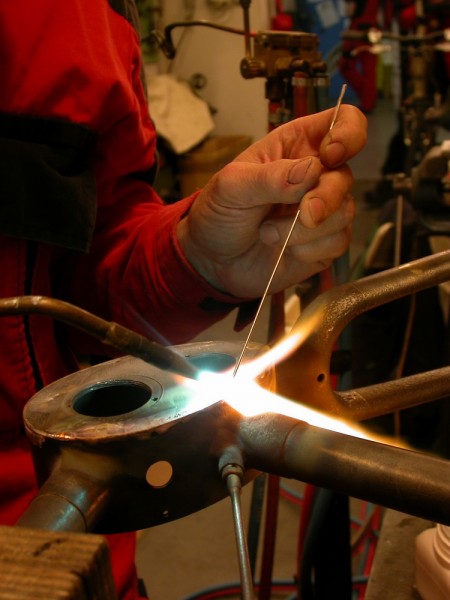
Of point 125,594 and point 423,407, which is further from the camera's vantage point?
point 423,407

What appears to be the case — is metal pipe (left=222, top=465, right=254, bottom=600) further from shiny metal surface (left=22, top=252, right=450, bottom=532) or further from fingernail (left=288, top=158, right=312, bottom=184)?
fingernail (left=288, top=158, right=312, bottom=184)

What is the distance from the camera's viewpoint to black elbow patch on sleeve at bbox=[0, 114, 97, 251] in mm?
494

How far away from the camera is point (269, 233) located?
21.1 inches

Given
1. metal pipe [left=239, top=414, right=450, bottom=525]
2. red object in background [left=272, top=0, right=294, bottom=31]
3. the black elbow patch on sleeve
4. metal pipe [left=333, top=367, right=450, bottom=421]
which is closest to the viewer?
metal pipe [left=239, top=414, right=450, bottom=525]

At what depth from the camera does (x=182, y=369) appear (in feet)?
0.95

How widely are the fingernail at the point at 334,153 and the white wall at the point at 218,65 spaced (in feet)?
3.55

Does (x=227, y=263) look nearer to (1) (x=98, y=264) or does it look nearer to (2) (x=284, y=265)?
(2) (x=284, y=265)

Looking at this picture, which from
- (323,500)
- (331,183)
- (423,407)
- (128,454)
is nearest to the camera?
(128,454)

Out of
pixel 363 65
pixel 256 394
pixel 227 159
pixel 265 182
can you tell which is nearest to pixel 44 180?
pixel 265 182

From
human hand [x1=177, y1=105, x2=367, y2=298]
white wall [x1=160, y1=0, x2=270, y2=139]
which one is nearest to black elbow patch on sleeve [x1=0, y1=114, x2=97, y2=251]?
human hand [x1=177, y1=105, x2=367, y2=298]

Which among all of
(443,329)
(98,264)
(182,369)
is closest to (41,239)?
(98,264)

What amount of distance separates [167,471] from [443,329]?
1.05 m

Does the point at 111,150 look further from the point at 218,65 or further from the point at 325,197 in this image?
the point at 218,65

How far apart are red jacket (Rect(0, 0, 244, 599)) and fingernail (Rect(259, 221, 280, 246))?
0.35 feet
